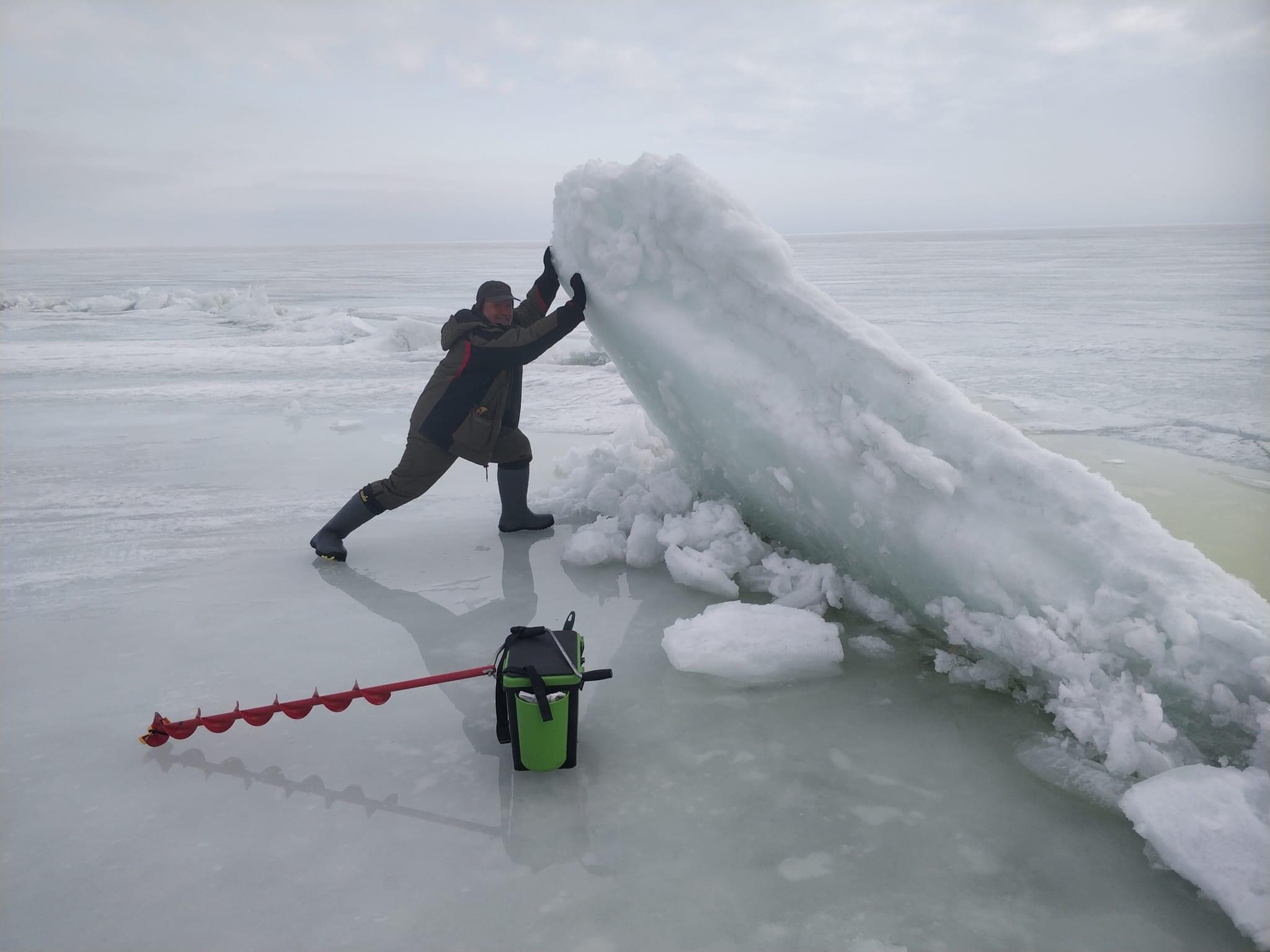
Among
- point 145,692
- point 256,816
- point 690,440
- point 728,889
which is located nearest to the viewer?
point 728,889

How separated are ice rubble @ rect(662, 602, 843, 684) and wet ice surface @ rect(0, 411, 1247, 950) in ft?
0.25

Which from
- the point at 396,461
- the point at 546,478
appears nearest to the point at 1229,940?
the point at 546,478

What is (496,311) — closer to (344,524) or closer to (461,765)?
(344,524)

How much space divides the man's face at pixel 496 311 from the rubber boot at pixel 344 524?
1.04 m

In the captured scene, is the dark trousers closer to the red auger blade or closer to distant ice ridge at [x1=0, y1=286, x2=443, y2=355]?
the red auger blade

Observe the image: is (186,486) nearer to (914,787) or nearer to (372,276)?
(914,787)

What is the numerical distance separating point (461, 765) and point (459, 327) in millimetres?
2162

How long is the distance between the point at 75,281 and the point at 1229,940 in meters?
42.3

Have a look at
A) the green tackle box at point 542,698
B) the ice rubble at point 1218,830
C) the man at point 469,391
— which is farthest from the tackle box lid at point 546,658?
the man at point 469,391

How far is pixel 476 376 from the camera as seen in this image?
3.84 m

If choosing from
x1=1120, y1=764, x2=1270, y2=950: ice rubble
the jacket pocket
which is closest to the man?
the jacket pocket

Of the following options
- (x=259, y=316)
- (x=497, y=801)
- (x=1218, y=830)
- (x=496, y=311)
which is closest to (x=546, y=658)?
(x=497, y=801)

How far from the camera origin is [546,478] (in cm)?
534

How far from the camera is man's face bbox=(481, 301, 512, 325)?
3.92 m
